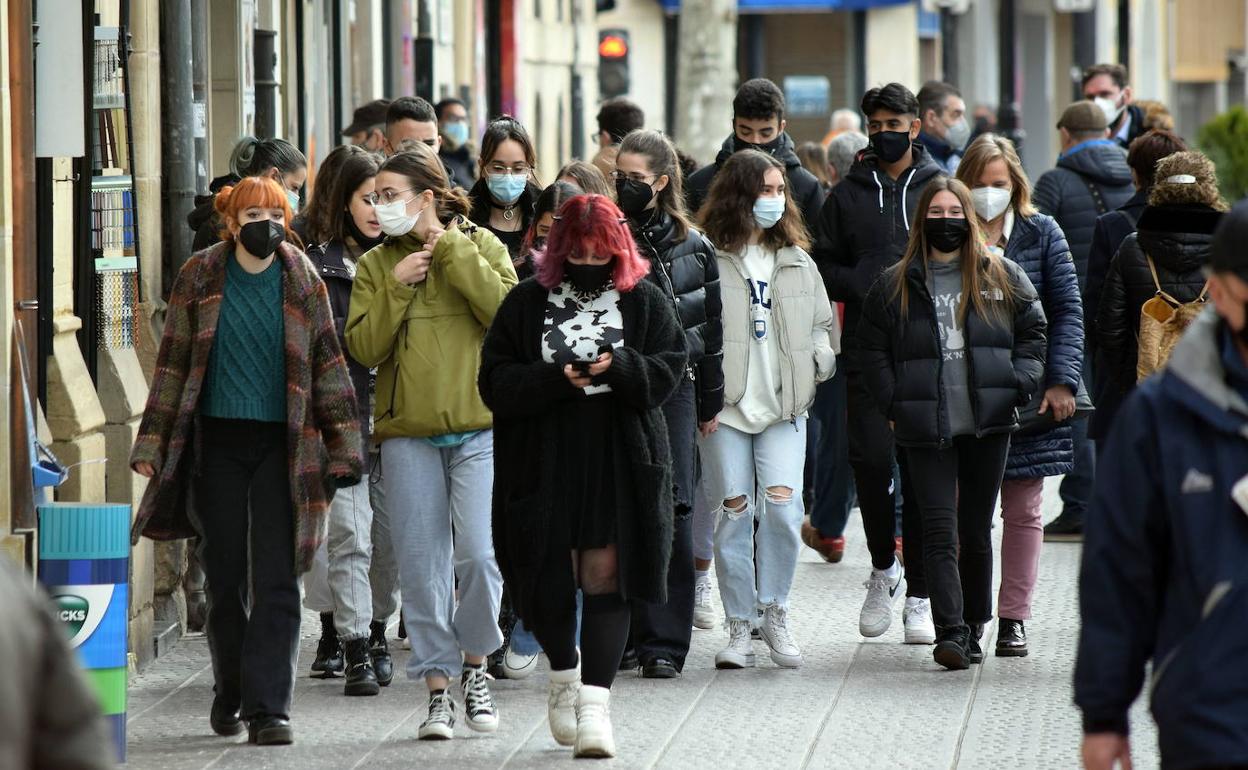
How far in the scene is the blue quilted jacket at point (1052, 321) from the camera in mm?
9211

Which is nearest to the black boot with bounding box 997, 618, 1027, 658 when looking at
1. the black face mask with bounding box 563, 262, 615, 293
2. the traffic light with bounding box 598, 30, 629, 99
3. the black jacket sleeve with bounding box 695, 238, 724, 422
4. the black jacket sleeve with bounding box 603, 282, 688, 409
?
the black jacket sleeve with bounding box 695, 238, 724, 422

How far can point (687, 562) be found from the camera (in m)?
8.56

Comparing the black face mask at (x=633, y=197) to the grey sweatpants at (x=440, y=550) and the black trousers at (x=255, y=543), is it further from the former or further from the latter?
the black trousers at (x=255, y=543)

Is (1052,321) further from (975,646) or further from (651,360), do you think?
(651,360)

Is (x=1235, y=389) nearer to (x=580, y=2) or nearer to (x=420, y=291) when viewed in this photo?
(x=420, y=291)

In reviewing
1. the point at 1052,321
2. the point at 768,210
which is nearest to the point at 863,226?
the point at 1052,321

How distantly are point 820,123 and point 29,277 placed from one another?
156ft

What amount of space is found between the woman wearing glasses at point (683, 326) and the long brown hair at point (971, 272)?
67 cm

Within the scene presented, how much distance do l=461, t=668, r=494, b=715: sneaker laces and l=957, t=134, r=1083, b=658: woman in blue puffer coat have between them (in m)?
2.34

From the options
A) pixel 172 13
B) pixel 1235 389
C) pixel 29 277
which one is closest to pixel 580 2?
pixel 172 13

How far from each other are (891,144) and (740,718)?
3012mm

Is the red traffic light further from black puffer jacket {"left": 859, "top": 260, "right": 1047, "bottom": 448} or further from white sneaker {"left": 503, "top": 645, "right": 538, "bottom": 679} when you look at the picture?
white sneaker {"left": 503, "top": 645, "right": 538, "bottom": 679}

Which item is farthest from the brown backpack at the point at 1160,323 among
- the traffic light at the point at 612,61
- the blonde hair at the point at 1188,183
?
the traffic light at the point at 612,61

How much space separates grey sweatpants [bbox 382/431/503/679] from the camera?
761cm
